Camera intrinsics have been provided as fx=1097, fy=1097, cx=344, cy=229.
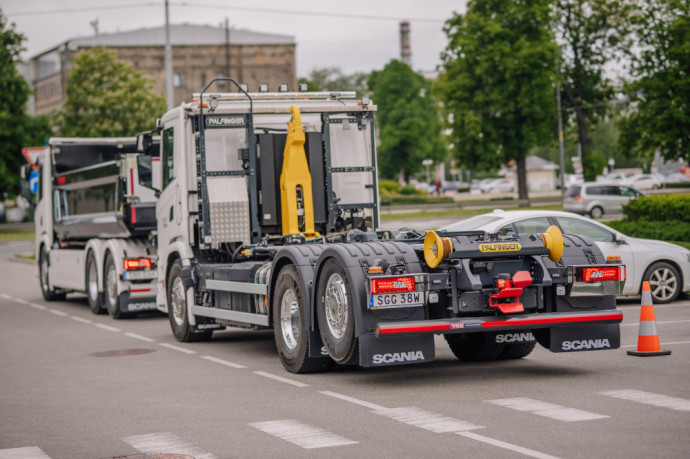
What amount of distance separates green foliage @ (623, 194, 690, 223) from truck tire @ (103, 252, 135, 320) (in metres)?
12.0

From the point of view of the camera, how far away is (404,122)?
97375 mm

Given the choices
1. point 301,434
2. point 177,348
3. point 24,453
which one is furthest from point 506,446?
point 177,348

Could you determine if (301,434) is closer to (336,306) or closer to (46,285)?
(336,306)

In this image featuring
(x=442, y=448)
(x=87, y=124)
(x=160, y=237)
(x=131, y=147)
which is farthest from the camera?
(x=87, y=124)

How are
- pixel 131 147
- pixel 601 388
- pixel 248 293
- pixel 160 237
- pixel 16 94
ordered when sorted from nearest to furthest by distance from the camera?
1. pixel 601 388
2. pixel 248 293
3. pixel 160 237
4. pixel 131 147
5. pixel 16 94

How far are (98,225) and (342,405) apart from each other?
42.4 ft

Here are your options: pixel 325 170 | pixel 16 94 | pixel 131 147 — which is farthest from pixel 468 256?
pixel 16 94

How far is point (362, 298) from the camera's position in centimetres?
988

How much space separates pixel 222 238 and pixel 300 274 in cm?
356

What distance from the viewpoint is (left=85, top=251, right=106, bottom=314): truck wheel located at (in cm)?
2075

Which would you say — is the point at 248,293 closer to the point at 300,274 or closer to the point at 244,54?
the point at 300,274

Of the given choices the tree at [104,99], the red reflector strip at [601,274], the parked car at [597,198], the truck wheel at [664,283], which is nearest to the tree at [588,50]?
the parked car at [597,198]

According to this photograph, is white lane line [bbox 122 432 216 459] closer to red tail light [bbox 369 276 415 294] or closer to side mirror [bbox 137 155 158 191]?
red tail light [bbox 369 276 415 294]

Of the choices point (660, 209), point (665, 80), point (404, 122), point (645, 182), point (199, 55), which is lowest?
point (660, 209)
